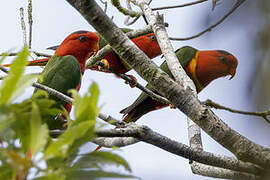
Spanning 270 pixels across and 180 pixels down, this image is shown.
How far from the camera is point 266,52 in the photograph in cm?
69

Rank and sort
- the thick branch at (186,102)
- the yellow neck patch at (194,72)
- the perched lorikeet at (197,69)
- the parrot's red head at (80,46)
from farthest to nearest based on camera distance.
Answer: the yellow neck patch at (194,72) < the perched lorikeet at (197,69) < the parrot's red head at (80,46) < the thick branch at (186,102)

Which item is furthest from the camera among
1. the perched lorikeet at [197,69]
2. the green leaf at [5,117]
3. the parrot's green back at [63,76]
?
the perched lorikeet at [197,69]

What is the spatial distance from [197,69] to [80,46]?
4.21 ft

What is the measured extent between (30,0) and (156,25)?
1.27m

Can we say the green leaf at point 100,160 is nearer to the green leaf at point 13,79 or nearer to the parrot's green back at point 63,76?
the green leaf at point 13,79

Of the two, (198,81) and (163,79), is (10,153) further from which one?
(198,81)

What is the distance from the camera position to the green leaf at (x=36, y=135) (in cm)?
76

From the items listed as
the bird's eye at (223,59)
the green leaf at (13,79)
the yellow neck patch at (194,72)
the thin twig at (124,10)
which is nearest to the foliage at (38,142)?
the green leaf at (13,79)

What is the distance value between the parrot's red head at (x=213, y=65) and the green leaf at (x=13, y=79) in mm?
3276

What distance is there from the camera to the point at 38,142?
760 millimetres

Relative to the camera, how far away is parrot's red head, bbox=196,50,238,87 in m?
4.02

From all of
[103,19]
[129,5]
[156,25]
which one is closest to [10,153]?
[103,19]

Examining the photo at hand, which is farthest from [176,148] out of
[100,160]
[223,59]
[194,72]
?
[223,59]

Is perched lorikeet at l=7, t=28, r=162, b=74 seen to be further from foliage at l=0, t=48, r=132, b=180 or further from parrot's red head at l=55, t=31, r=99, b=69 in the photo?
foliage at l=0, t=48, r=132, b=180
